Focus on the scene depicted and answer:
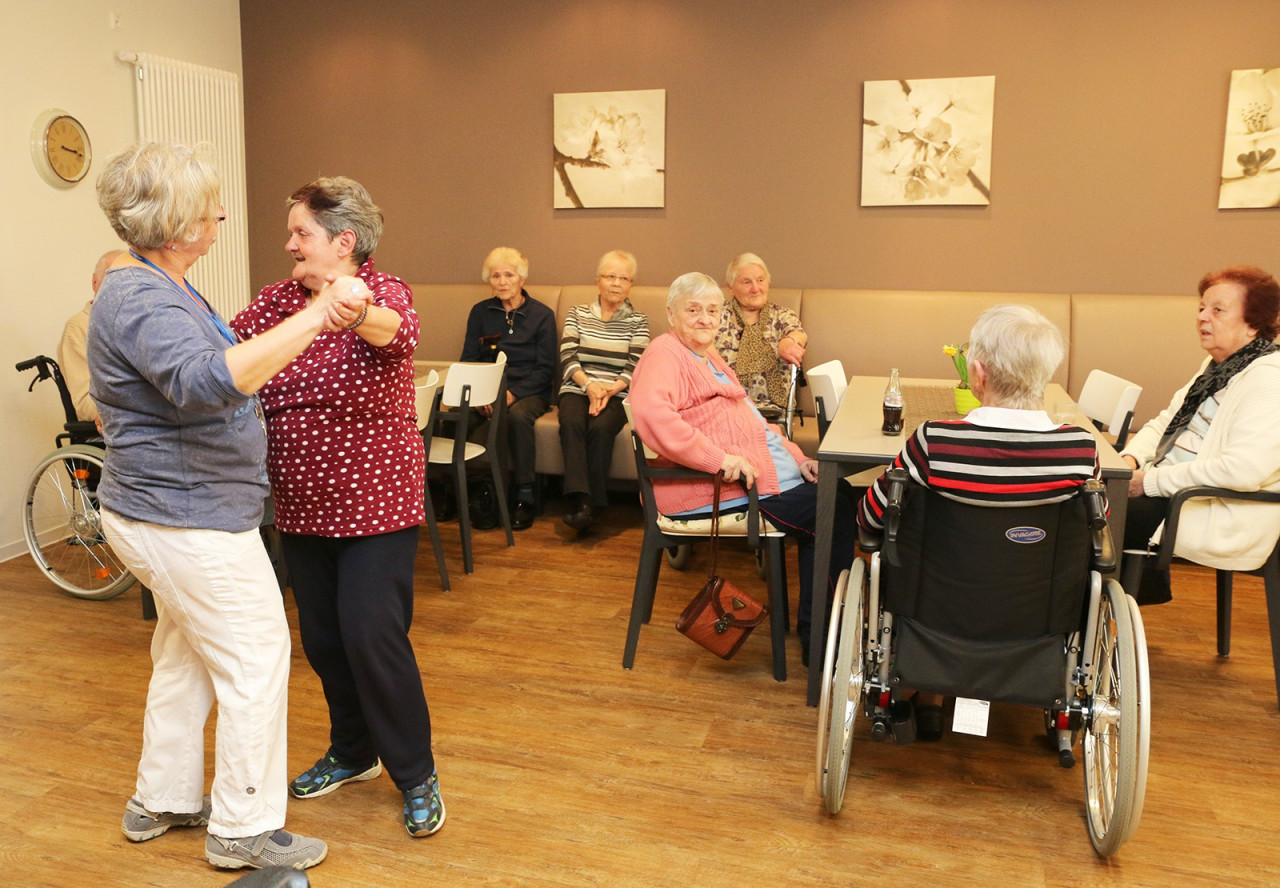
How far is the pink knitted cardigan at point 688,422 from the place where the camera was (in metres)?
3.04

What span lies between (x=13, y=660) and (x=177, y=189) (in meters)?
2.09

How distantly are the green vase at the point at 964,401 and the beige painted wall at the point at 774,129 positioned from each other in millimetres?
1837

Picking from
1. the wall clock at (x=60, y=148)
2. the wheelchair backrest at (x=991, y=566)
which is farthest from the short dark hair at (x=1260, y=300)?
the wall clock at (x=60, y=148)

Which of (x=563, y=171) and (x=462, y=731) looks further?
(x=563, y=171)

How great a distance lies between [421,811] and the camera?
231 cm

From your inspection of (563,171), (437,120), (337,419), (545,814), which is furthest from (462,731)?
(437,120)

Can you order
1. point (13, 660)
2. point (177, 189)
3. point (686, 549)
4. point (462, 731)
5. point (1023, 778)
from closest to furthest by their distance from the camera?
point (177, 189)
point (1023, 778)
point (462, 731)
point (13, 660)
point (686, 549)

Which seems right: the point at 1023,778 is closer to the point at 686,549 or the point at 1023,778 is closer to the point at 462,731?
the point at 462,731

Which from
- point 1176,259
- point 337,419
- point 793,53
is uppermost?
point 793,53

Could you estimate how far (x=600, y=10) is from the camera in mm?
5328

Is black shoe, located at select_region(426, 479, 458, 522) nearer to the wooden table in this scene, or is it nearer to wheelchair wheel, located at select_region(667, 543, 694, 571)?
wheelchair wheel, located at select_region(667, 543, 694, 571)

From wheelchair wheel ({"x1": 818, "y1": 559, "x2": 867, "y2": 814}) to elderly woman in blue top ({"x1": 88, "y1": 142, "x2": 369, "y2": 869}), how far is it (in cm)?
108

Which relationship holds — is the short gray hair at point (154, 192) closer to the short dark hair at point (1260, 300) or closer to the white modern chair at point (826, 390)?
the white modern chair at point (826, 390)

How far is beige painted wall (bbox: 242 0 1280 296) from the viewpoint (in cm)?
476
